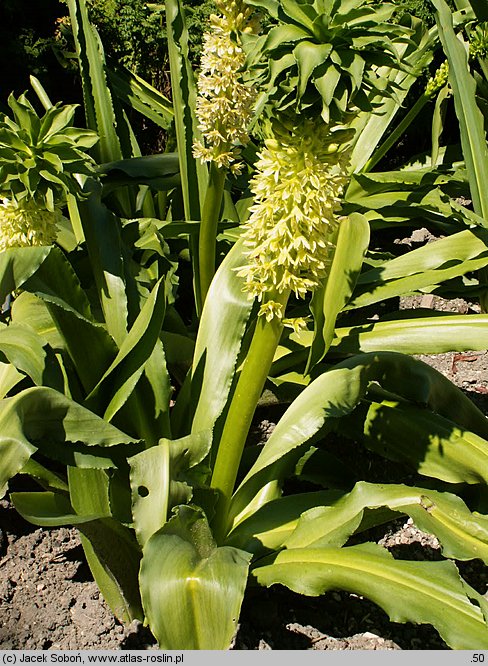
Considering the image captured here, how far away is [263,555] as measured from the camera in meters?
2.03

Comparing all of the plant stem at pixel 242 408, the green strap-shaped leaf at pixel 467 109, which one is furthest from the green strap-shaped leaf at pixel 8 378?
the green strap-shaped leaf at pixel 467 109

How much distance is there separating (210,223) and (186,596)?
4.08 feet

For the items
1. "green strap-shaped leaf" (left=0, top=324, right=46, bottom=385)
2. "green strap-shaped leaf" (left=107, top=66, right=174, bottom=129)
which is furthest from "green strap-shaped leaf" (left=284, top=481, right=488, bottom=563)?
"green strap-shaped leaf" (left=107, top=66, right=174, bottom=129)

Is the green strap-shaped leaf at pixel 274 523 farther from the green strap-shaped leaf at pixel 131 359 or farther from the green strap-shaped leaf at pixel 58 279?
the green strap-shaped leaf at pixel 58 279

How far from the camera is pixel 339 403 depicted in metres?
1.90

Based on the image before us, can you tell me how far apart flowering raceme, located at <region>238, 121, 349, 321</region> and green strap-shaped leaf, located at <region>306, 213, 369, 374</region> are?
494mm

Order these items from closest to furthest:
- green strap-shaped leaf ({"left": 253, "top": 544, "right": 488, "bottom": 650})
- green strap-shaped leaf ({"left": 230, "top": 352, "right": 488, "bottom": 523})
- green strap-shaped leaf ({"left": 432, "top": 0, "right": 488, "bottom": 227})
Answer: green strap-shaped leaf ({"left": 253, "top": 544, "right": 488, "bottom": 650}), green strap-shaped leaf ({"left": 230, "top": 352, "right": 488, "bottom": 523}), green strap-shaped leaf ({"left": 432, "top": 0, "right": 488, "bottom": 227})

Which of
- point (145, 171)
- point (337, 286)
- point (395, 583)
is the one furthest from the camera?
point (145, 171)

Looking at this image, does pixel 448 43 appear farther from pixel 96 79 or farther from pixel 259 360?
pixel 259 360

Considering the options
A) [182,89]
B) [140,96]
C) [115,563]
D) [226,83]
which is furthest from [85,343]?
[140,96]

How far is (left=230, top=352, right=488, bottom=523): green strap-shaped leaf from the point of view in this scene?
1.93 m

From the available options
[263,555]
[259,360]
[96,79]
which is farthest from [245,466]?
[96,79]

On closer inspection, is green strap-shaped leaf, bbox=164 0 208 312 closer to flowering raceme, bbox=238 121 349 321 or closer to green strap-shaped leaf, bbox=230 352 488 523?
green strap-shaped leaf, bbox=230 352 488 523

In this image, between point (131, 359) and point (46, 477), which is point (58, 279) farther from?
point (46, 477)
